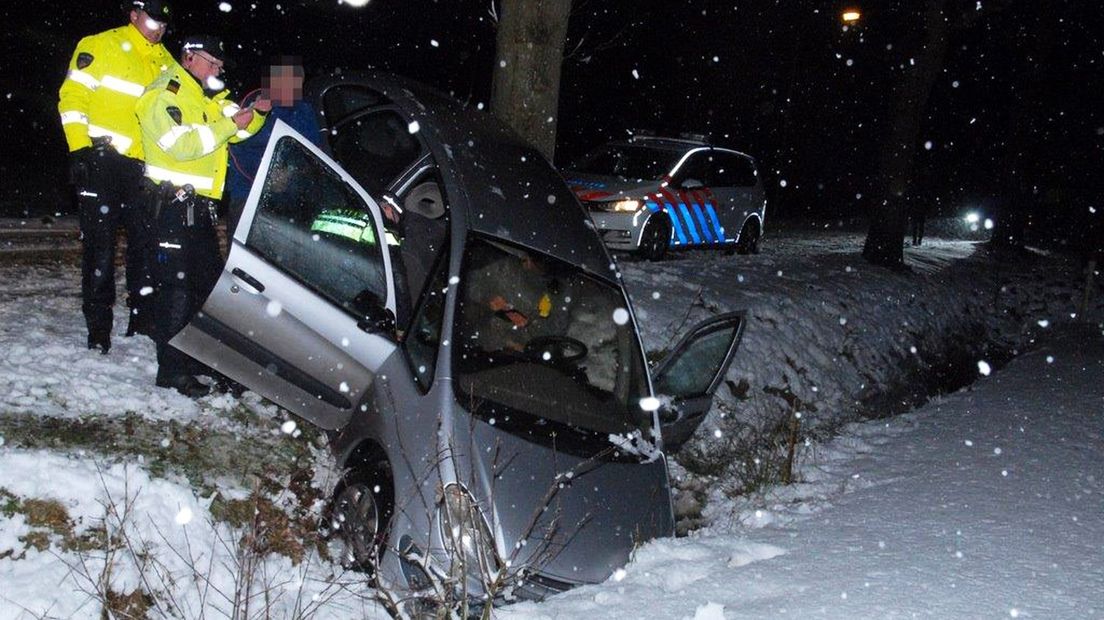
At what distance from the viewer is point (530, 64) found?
24.2 ft

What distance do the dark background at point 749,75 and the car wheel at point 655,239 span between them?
2350 mm

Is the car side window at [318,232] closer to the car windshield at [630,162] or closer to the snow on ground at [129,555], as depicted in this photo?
the snow on ground at [129,555]

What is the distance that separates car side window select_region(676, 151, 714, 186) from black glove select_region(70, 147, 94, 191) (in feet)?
26.5

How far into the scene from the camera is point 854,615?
12.4ft

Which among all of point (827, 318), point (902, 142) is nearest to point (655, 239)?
point (827, 318)

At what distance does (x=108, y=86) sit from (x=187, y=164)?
0.65 meters

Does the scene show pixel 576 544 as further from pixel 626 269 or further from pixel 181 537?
pixel 626 269

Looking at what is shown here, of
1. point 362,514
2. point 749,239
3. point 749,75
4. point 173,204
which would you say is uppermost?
point 749,75

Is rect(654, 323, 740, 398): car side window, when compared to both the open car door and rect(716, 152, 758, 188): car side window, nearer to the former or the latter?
the open car door

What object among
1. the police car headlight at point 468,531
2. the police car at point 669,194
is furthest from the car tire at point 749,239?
the police car headlight at point 468,531

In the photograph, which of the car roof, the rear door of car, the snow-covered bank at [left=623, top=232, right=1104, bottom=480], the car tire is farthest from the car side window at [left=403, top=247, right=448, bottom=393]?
the car tire

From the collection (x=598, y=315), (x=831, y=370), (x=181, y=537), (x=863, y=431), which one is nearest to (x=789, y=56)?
(x=831, y=370)

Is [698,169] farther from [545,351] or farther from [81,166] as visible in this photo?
[81,166]

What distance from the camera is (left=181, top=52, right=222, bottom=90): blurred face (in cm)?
465
